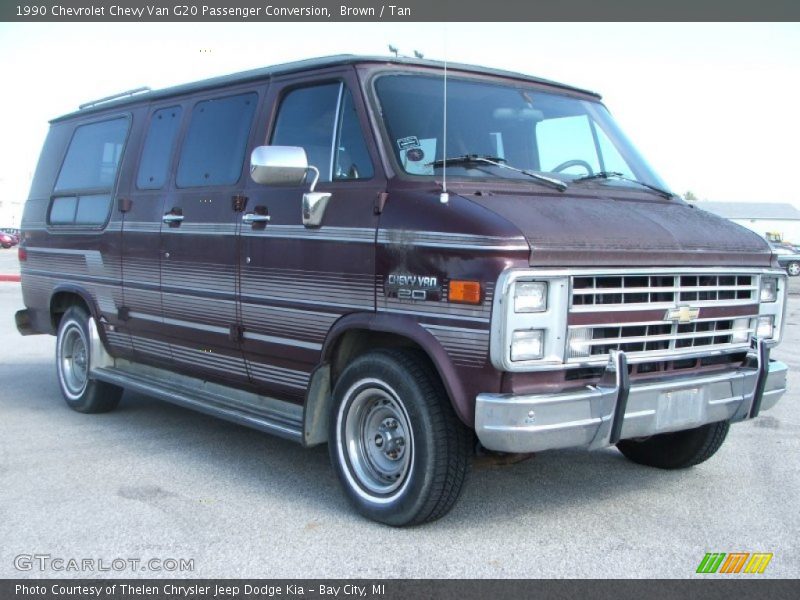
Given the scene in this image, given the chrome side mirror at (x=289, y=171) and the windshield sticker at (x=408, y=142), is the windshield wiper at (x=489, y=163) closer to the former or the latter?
the windshield sticker at (x=408, y=142)

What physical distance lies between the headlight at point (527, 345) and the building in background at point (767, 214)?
80095 mm

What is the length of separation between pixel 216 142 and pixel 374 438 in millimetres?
2397

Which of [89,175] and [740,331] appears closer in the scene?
[740,331]

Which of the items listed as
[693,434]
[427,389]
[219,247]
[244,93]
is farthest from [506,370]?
[244,93]

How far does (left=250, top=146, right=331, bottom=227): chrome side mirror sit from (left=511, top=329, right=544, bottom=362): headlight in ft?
4.76

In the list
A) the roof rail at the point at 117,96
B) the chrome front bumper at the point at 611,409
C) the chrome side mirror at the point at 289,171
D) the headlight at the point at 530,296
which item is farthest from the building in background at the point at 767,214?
the headlight at the point at 530,296

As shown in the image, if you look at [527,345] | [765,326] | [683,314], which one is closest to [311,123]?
[527,345]

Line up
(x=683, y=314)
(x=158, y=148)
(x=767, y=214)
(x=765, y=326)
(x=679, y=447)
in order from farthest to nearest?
1. (x=767, y=214)
2. (x=158, y=148)
3. (x=679, y=447)
4. (x=765, y=326)
5. (x=683, y=314)

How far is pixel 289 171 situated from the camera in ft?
15.4

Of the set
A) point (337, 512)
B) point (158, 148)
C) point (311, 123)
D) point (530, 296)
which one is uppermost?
point (311, 123)

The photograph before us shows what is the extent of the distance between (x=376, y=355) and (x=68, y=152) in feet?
14.7

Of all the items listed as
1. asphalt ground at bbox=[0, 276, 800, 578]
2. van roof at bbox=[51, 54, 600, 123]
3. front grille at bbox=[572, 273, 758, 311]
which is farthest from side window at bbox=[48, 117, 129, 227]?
front grille at bbox=[572, 273, 758, 311]

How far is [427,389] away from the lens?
424 centimetres

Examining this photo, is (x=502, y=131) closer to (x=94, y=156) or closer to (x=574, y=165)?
(x=574, y=165)
